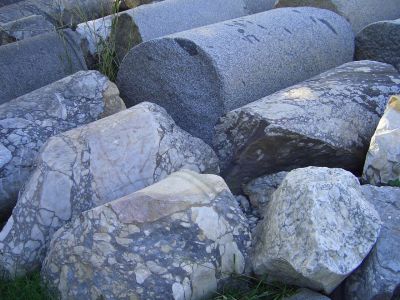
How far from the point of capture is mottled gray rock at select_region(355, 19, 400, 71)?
167 inches

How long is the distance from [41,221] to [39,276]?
256mm

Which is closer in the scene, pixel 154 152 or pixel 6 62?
pixel 154 152

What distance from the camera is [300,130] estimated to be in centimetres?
311

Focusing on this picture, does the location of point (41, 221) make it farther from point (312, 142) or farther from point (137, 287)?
point (312, 142)

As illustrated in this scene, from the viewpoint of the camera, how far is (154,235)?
253 centimetres

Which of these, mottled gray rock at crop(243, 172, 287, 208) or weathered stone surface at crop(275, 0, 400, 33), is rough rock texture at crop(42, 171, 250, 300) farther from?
weathered stone surface at crop(275, 0, 400, 33)

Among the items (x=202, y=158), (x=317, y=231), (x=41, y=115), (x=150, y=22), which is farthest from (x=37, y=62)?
(x=317, y=231)

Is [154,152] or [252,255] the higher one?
[154,152]

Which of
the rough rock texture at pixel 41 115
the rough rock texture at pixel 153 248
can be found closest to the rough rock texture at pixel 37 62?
the rough rock texture at pixel 41 115

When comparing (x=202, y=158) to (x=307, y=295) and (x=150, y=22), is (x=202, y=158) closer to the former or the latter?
(x=307, y=295)

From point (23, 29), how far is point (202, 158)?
7.74 ft

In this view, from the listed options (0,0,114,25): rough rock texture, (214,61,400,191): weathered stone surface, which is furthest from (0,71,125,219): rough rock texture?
(0,0,114,25): rough rock texture

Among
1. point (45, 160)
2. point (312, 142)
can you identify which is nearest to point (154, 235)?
point (45, 160)

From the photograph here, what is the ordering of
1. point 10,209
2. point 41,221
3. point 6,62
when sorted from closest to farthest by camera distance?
point 41,221
point 10,209
point 6,62
